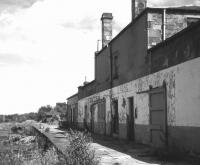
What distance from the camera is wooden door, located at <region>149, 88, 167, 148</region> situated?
40.0 feet

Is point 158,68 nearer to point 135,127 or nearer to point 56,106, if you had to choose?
point 135,127

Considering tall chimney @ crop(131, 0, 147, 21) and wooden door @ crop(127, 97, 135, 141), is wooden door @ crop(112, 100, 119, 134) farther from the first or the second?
tall chimney @ crop(131, 0, 147, 21)

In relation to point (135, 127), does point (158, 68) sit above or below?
above

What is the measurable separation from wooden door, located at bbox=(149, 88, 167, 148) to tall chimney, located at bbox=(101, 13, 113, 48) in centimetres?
1106

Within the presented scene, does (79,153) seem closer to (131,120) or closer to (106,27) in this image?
(131,120)

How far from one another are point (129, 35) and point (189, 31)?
6.41m

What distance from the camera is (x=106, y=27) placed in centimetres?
2431

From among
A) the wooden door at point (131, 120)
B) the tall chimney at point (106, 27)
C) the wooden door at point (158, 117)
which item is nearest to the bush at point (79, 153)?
the wooden door at point (158, 117)

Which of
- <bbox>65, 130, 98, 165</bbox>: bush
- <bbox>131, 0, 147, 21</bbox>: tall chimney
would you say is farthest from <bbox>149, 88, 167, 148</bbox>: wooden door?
<bbox>131, 0, 147, 21</bbox>: tall chimney

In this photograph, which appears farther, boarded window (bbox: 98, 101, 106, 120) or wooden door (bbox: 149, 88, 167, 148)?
boarded window (bbox: 98, 101, 106, 120)

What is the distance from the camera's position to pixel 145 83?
14.3 meters

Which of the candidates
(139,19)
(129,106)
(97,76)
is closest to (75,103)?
(97,76)

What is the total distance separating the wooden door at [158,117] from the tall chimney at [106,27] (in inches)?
435

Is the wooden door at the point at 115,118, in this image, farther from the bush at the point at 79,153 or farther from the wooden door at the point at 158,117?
the bush at the point at 79,153
